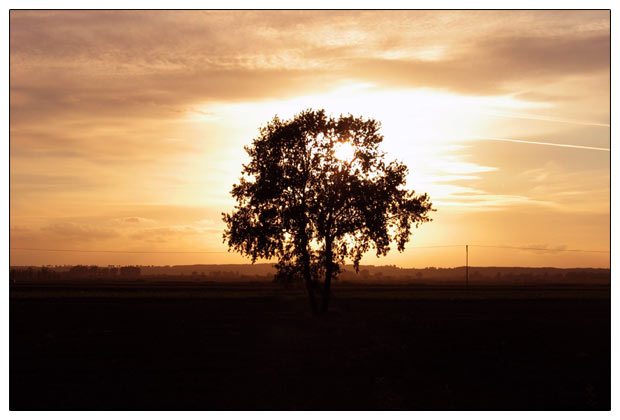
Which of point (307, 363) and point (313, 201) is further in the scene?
point (313, 201)

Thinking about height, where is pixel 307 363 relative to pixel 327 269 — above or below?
below

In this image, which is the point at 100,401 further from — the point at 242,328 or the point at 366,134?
the point at 366,134

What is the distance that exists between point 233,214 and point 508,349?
2728cm

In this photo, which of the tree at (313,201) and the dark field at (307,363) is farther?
the tree at (313,201)

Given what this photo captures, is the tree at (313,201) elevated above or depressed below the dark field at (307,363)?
above

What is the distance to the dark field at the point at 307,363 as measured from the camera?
21.1m

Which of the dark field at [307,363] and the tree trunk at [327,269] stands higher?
the tree trunk at [327,269]

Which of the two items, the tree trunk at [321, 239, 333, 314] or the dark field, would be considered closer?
the dark field

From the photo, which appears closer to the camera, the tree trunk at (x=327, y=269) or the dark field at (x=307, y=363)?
the dark field at (x=307, y=363)

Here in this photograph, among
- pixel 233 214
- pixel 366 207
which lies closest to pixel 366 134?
pixel 366 207

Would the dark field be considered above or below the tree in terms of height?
below

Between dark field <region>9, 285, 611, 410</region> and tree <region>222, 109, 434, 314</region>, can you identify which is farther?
tree <region>222, 109, 434, 314</region>

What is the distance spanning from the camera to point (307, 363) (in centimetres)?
2809

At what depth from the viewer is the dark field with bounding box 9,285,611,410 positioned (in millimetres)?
21078
